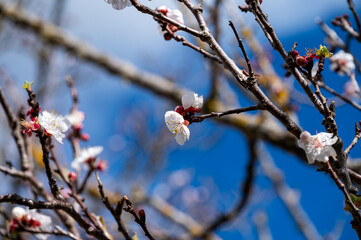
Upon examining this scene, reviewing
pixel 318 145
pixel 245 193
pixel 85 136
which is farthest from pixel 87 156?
pixel 245 193

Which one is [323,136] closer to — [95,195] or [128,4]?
[128,4]

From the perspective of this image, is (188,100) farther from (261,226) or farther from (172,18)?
(261,226)

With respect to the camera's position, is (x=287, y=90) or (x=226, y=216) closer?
(x=226, y=216)

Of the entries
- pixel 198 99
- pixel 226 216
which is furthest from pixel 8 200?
pixel 226 216

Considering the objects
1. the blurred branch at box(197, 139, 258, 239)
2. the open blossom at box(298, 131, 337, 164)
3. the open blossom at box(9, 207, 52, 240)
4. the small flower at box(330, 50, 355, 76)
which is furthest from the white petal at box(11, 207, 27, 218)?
the blurred branch at box(197, 139, 258, 239)

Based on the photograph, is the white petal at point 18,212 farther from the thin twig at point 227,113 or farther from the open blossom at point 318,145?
the open blossom at point 318,145

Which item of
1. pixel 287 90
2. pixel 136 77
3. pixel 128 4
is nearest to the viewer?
pixel 128 4

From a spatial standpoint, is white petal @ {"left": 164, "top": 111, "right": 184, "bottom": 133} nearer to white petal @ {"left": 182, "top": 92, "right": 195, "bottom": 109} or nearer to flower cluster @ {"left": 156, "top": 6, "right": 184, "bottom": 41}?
white petal @ {"left": 182, "top": 92, "right": 195, "bottom": 109}
